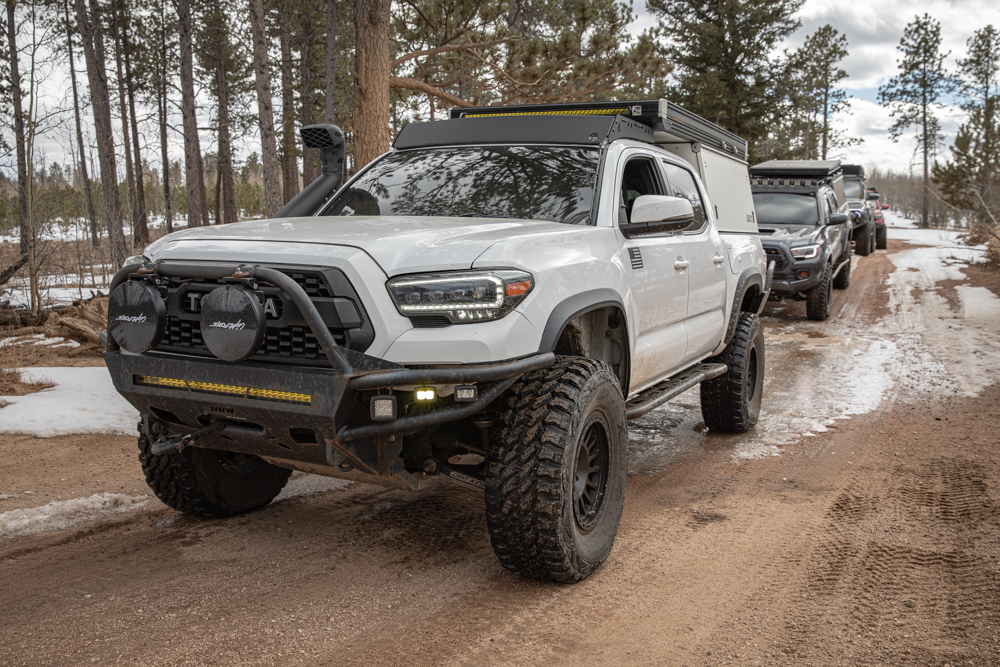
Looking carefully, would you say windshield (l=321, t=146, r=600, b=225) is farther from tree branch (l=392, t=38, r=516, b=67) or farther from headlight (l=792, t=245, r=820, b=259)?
headlight (l=792, t=245, r=820, b=259)

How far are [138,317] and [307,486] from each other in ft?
7.17

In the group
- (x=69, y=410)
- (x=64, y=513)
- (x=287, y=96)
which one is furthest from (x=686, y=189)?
(x=287, y=96)

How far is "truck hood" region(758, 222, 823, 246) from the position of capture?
40.6 ft

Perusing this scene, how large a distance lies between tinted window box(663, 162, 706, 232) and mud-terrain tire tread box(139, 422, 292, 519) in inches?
134

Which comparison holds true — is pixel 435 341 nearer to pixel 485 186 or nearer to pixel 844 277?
pixel 485 186

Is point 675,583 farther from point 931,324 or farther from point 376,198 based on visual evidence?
point 931,324

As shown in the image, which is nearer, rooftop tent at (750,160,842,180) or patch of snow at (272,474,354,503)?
patch of snow at (272,474,354,503)

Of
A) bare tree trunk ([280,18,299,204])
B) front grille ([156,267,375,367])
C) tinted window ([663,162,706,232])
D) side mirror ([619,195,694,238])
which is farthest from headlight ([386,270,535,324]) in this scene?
bare tree trunk ([280,18,299,204])

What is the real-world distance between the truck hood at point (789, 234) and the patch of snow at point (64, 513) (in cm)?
1003

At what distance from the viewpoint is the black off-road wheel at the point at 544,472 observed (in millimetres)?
3254

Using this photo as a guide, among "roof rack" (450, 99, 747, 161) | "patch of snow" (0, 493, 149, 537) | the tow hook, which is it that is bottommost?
"patch of snow" (0, 493, 149, 537)

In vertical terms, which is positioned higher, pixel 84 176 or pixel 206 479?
pixel 84 176

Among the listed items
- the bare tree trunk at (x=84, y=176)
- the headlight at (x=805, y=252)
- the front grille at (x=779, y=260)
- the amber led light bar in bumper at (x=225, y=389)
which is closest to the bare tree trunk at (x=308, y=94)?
the bare tree trunk at (x=84, y=176)

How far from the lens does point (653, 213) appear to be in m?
4.09
